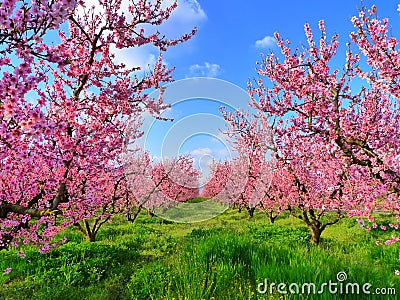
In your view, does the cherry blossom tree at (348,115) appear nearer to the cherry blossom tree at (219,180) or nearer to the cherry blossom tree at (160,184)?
the cherry blossom tree at (160,184)

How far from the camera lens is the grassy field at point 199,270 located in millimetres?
5008

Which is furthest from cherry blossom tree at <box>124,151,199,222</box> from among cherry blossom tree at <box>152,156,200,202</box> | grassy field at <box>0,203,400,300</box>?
grassy field at <box>0,203,400,300</box>

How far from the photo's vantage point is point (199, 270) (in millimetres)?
5910

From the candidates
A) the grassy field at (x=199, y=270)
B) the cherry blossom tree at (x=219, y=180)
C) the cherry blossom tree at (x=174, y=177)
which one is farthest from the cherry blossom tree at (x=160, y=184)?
the grassy field at (x=199, y=270)

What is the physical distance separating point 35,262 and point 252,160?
497 inches

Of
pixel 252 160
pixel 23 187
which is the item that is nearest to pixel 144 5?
pixel 23 187

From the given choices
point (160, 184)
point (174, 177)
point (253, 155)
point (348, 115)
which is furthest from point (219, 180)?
point (348, 115)

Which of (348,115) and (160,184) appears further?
(160,184)

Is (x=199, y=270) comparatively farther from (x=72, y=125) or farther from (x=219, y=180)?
(x=219, y=180)

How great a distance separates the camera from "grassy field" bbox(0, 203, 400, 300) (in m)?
5.01

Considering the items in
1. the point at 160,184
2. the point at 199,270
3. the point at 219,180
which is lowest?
the point at 199,270

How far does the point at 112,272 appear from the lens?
8281mm

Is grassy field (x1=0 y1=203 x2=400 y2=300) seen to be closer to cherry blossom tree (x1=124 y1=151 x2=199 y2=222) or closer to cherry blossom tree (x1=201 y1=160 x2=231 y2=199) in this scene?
cherry blossom tree (x1=124 y1=151 x2=199 y2=222)

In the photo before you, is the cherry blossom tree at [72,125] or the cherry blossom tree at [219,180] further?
the cherry blossom tree at [219,180]
